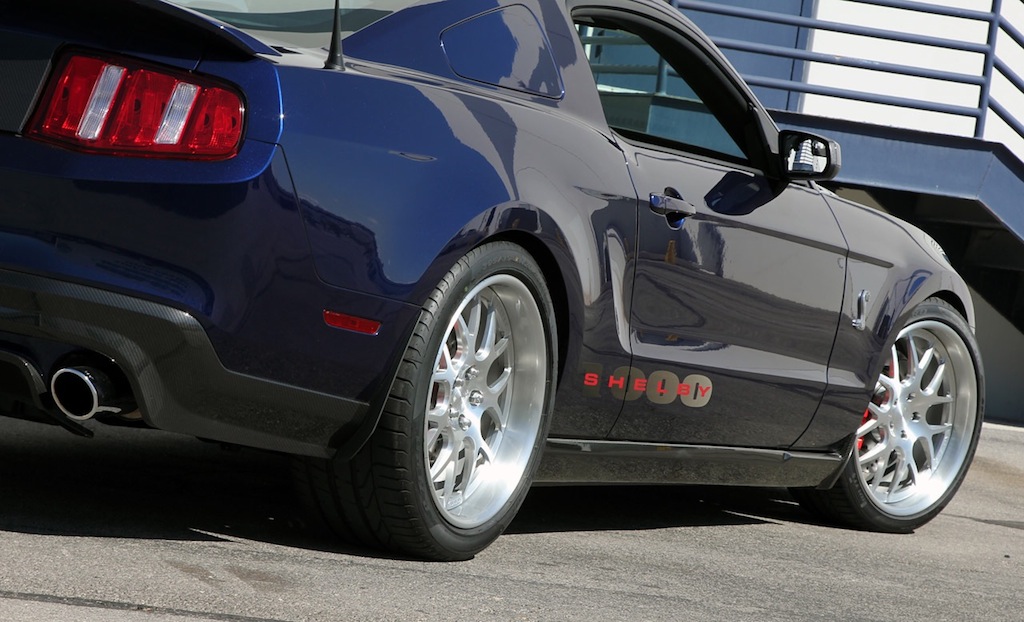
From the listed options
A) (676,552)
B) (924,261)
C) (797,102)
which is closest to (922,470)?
(924,261)

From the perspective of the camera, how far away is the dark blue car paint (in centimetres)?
Result: 304

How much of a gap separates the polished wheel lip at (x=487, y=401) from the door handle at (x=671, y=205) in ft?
1.83

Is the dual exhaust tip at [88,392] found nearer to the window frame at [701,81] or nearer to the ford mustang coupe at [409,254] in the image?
the ford mustang coupe at [409,254]

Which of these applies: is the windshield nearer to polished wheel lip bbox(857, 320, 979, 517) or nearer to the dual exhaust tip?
the dual exhaust tip

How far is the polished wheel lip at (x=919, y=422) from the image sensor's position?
5.40 meters

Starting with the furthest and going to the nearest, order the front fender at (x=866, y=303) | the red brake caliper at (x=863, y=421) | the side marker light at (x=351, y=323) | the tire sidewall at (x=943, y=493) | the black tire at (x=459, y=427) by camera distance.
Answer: the red brake caliper at (x=863, y=421)
the tire sidewall at (x=943, y=493)
the front fender at (x=866, y=303)
the black tire at (x=459, y=427)
the side marker light at (x=351, y=323)

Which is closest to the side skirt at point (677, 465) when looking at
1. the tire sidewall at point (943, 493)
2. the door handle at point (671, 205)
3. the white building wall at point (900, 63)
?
the tire sidewall at point (943, 493)

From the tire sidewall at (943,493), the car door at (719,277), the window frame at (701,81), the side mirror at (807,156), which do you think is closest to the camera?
the car door at (719,277)

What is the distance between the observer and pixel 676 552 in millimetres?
4301

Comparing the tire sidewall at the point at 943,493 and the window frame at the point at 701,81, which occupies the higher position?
the window frame at the point at 701,81

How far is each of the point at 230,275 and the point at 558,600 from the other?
1007 mm

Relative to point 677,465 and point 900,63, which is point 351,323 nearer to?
point 677,465

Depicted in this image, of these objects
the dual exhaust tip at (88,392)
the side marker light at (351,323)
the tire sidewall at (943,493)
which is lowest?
the tire sidewall at (943,493)

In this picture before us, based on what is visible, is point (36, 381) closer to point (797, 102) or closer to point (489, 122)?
point (489, 122)
